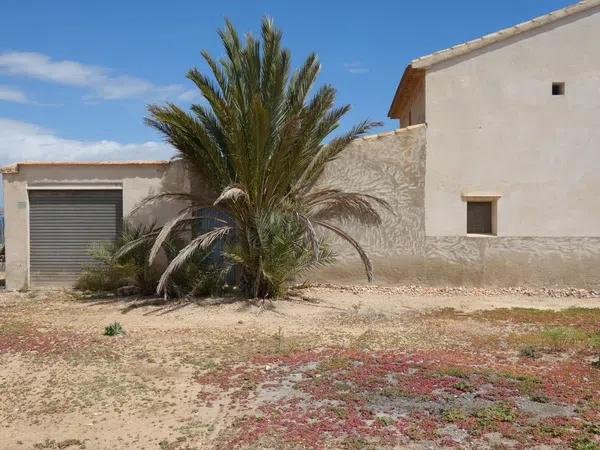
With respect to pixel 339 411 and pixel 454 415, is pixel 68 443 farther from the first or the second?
pixel 454 415

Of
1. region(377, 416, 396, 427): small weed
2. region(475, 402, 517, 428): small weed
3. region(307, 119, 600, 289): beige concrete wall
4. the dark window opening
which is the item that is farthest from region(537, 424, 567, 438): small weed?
the dark window opening

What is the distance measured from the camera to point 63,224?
43.8ft

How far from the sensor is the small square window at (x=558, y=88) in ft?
43.2

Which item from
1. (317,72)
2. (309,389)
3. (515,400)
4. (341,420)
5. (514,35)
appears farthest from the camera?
(514,35)

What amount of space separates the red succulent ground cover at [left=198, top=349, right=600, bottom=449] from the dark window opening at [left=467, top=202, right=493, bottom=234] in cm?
640

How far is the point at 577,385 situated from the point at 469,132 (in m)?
8.05

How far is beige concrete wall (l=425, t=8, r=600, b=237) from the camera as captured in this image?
43.0 feet

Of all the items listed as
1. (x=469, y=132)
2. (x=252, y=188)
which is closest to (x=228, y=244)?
(x=252, y=188)

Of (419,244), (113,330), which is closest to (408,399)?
(113,330)

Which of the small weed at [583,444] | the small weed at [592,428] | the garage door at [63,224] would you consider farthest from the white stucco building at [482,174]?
the small weed at [583,444]

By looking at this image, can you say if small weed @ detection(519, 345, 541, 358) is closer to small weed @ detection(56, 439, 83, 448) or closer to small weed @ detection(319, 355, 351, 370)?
small weed @ detection(319, 355, 351, 370)

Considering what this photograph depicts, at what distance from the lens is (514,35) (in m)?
13.0

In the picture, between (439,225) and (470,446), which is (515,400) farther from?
(439,225)

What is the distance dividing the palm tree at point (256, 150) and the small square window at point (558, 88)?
5009 mm
